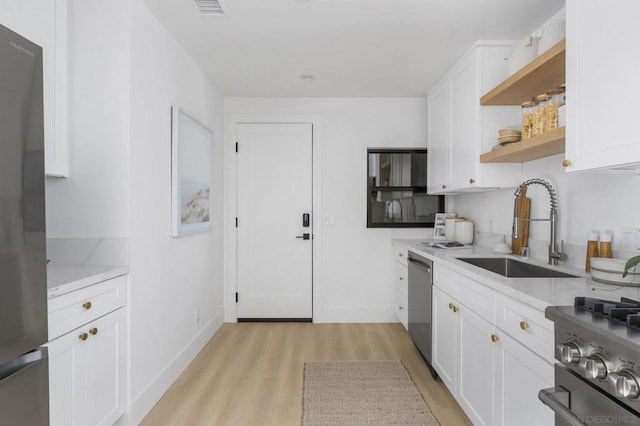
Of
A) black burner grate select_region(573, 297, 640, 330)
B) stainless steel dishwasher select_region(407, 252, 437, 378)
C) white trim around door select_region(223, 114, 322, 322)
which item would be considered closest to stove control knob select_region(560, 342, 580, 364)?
black burner grate select_region(573, 297, 640, 330)

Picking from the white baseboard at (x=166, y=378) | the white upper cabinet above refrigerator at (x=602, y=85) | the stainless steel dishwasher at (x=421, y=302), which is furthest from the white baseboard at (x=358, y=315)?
the white upper cabinet above refrigerator at (x=602, y=85)

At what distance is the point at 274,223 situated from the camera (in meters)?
4.01

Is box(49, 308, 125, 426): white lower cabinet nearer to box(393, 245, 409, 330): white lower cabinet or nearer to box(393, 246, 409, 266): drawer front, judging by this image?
box(393, 245, 409, 330): white lower cabinet

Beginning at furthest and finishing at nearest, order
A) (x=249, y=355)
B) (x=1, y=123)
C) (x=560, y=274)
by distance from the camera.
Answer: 1. (x=249, y=355)
2. (x=560, y=274)
3. (x=1, y=123)

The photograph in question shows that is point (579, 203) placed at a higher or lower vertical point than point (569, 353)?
higher

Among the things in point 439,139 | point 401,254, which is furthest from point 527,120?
point 401,254

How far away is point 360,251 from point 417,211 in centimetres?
78

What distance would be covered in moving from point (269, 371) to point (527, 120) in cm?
252

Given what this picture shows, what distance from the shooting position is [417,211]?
13.0 feet

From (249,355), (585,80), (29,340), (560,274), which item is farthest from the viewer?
(249,355)

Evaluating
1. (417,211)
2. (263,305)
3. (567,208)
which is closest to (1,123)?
(567,208)

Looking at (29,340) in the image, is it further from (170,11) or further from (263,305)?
(263,305)

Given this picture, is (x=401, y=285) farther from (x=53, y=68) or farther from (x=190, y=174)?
(x=53, y=68)

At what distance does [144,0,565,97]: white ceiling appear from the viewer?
7.11 feet
